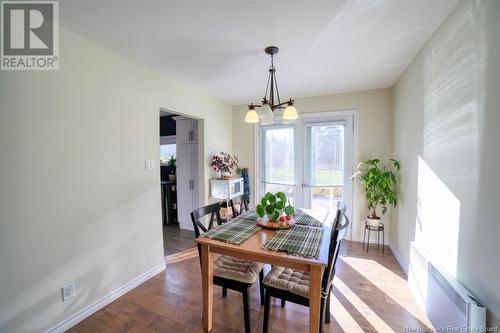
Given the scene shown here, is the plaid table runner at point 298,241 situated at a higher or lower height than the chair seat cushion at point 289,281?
higher

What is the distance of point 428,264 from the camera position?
175cm

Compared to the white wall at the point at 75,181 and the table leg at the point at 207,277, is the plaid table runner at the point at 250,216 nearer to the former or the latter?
the table leg at the point at 207,277

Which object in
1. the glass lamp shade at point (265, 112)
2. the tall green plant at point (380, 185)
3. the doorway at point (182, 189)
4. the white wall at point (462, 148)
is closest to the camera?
the white wall at point (462, 148)

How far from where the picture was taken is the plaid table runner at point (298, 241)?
1427mm

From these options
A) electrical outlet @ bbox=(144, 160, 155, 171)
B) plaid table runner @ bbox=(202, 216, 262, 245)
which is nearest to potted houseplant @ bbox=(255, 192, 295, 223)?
plaid table runner @ bbox=(202, 216, 262, 245)

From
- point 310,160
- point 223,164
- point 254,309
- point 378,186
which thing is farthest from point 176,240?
point 378,186

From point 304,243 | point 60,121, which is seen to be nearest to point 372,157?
point 304,243

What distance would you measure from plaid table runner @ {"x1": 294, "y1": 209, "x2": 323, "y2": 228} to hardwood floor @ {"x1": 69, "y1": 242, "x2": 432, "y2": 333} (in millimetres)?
757

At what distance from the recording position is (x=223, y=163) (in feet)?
12.0

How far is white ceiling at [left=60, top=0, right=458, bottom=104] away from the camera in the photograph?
1.49 metres

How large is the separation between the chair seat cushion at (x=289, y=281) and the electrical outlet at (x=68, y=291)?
1.61m

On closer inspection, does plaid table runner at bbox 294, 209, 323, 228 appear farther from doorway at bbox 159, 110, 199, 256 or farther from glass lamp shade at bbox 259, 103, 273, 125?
doorway at bbox 159, 110, 199, 256
